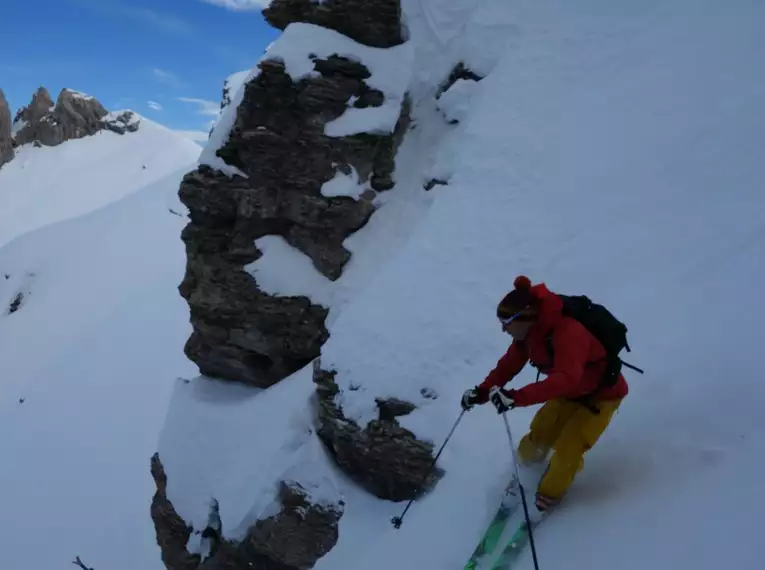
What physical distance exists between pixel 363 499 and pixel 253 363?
249 inches

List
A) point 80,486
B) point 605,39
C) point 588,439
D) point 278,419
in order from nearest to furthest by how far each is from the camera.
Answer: point 588,439, point 278,419, point 605,39, point 80,486

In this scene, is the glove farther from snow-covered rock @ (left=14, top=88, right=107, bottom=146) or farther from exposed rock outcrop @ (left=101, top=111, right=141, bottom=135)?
exposed rock outcrop @ (left=101, top=111, right=141, bottom=135)

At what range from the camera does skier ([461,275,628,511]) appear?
445 centimetres

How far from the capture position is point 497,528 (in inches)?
205

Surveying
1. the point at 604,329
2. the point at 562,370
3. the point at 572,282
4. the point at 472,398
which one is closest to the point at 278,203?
the point at 572,282

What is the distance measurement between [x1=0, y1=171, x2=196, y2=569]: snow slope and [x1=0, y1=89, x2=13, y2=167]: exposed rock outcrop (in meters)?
17.0

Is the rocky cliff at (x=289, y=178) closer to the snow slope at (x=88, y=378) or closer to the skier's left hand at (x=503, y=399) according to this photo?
the skier's left hand at (x=503, y=399)

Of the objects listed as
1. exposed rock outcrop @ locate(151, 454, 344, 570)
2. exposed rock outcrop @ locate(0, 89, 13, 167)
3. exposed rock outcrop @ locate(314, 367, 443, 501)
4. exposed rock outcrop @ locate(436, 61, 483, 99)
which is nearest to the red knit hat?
exposed rock outcrop @ locate(314, 367, 443, 501)

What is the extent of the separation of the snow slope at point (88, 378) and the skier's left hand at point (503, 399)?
2115 cm

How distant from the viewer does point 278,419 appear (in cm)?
1135

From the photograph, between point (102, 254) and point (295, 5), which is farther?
point (102, 254)

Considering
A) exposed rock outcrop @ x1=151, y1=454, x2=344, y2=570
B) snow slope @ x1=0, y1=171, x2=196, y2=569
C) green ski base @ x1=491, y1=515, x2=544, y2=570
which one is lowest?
snow slope @ x1=0, y1=171, x2=196, y2=569

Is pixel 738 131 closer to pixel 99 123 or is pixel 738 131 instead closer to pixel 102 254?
pixel 102 254

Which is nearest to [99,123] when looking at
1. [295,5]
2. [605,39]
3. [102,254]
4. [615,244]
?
[102,254]
